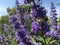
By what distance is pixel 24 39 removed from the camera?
351 cm

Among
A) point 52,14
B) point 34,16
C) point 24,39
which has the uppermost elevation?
point 34,16

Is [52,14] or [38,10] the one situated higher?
[38,10]

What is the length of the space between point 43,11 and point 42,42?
1.59 feet

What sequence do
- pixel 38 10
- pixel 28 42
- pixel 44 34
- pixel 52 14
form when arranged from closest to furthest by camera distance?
1. pixel 44 34
2. pixel 38 10
3. pixel 28 42
4. pixel 52 14

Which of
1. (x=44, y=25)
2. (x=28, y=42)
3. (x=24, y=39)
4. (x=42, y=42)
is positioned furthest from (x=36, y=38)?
(x=24, y=39)

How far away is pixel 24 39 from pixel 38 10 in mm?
593

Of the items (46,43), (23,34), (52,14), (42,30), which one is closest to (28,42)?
(23,34)

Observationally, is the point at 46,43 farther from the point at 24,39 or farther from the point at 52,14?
the point at 52,14

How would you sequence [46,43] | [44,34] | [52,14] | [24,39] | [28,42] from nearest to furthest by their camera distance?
1. [46,43]
2. [44,34]
3. [28,42]
4. [24,39]
5. [52,14]

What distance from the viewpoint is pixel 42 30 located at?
2.96 meters

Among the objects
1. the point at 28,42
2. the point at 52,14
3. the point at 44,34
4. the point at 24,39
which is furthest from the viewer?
the point at 52,14

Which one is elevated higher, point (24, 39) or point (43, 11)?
point (43, 11)

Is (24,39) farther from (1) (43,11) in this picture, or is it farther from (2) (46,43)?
(2) (46,43)

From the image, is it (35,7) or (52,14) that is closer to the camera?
(35,7)
